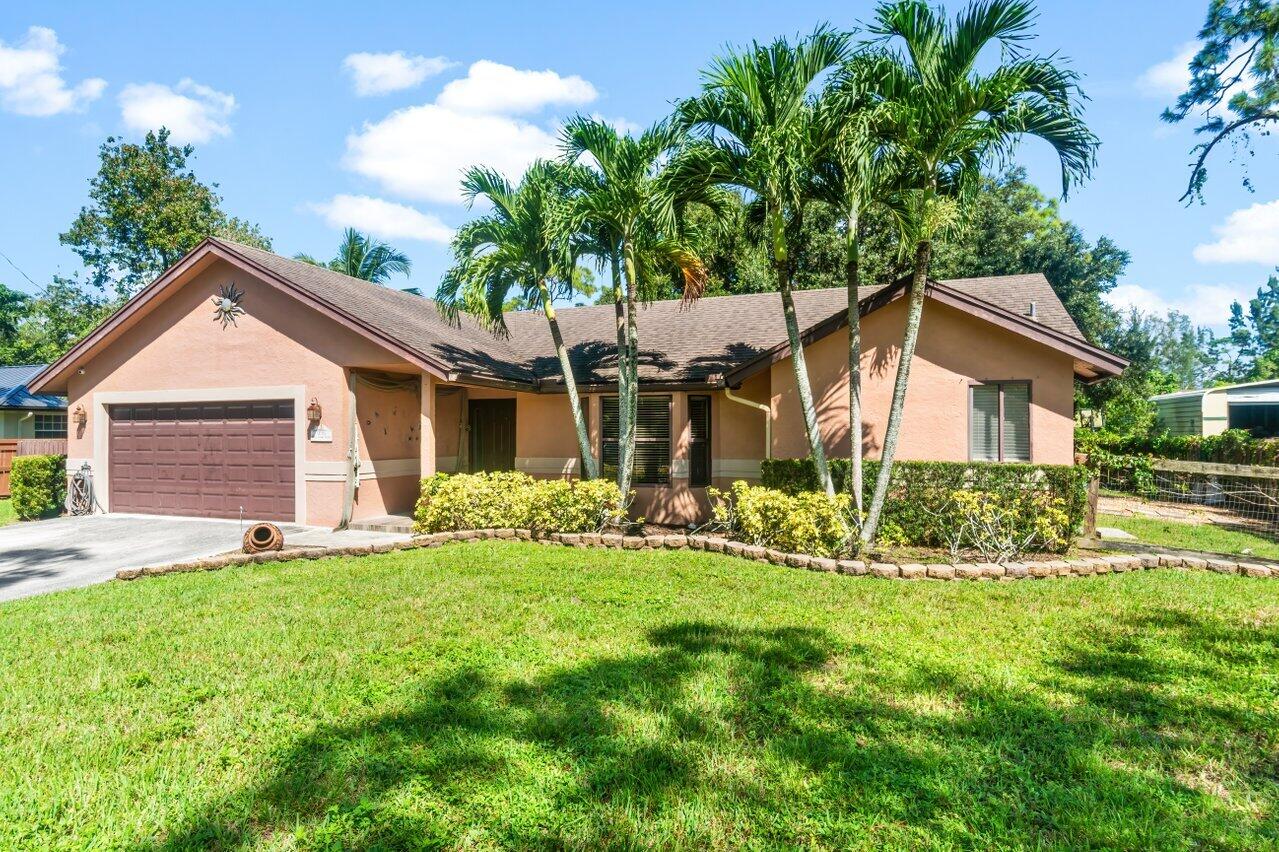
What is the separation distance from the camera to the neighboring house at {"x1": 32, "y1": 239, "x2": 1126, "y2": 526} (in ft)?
35.5

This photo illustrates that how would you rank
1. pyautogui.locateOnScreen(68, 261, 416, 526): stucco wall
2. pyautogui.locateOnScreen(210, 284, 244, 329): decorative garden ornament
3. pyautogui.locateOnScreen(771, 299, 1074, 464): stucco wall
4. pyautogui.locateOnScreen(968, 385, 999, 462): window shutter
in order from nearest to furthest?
pyautogui.locateOnScreen(771, 299, 1074, 464): stucco wall, pyautogui.locateOnScreen(968, 385, 999, 462): window shutter, pyautogui.locateOnScreen(68, 261, 416, 526): stucco wall, pyautogui.locateOnScreen(210, 284, 244, 329): decorative garden ornament

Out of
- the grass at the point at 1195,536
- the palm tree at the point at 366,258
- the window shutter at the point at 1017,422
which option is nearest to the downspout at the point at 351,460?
the window shutter at the point at 1017,422

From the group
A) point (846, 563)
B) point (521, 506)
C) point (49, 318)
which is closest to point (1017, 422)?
point (846, 563)

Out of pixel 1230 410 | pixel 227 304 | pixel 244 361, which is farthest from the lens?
pixel 1230 410

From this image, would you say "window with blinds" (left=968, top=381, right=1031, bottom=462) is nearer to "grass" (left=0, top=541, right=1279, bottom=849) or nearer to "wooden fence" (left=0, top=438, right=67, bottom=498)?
"grass" (left=0, top=541, right=1279, bottom=849)

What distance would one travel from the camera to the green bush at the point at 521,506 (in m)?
10.3

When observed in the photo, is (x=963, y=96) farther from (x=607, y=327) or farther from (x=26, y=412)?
(x=26, y=412)

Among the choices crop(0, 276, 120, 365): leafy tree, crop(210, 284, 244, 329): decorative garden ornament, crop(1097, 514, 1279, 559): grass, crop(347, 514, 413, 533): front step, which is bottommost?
crop(1097, 514, 1279, 559): grass

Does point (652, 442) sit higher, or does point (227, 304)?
point (227, 304)

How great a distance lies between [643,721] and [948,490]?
7.40 meters

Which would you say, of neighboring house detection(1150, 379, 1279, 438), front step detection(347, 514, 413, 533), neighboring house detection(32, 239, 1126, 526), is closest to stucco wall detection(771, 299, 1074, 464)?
neighboring house detection(32, 239, 1126, 526)

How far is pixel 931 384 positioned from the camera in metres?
10.9

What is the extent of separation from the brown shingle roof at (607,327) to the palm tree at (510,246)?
1.38 m

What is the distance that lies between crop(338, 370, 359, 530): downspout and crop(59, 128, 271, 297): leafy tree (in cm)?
2347
